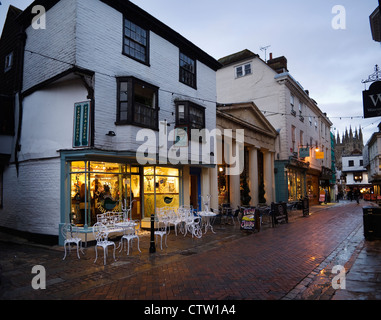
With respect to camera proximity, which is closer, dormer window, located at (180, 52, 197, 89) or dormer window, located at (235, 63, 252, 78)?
dormer window, located at (180, 52, 197, 89)

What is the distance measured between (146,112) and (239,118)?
843 centimetres

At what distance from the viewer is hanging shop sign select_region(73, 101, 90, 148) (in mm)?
9211

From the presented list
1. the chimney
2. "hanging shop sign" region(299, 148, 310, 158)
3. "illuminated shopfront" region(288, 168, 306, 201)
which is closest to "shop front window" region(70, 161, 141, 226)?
"illuminated shopfront" region(288, 168, 306, 201)

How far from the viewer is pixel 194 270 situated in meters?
6.38

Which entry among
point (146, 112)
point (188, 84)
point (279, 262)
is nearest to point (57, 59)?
point (146, 112)

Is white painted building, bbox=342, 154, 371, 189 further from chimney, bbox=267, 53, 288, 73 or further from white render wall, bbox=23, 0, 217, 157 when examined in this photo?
white render wall, bbox=23, 0, 217, 157

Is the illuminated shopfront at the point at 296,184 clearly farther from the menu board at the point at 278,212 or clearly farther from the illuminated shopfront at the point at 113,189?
the illuminated shopfront at the point at 113,189

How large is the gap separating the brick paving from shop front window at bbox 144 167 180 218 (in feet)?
7.46

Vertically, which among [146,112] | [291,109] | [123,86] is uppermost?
[291,109]

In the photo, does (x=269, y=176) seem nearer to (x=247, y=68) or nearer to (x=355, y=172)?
(x=247, y=68)

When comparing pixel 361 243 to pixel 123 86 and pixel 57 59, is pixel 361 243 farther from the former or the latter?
pixel 57 59

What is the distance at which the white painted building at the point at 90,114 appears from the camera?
9.45m
